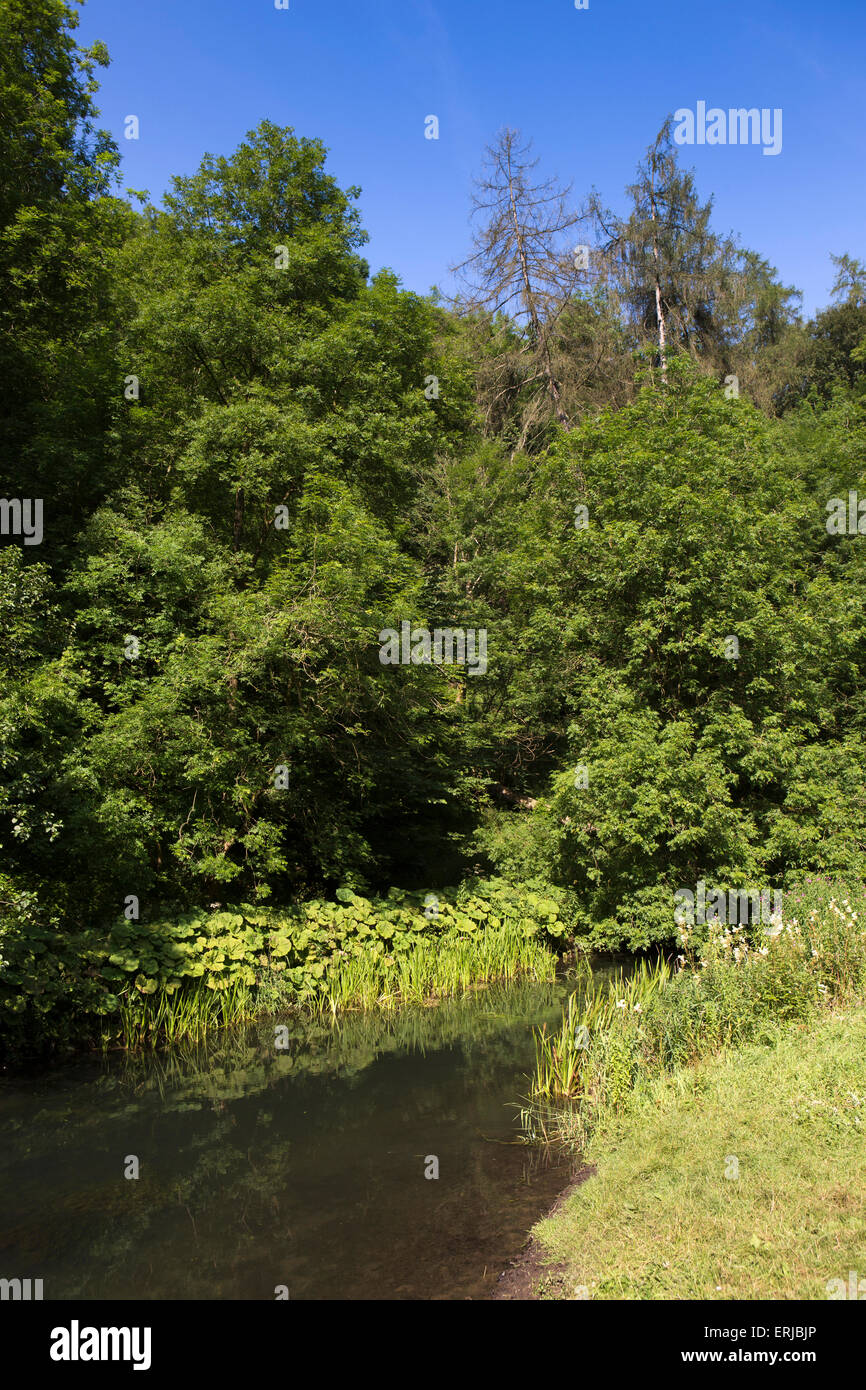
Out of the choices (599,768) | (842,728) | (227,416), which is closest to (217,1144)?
(599,768)

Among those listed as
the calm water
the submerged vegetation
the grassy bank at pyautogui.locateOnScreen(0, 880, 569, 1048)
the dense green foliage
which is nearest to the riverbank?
the submerged vegetation

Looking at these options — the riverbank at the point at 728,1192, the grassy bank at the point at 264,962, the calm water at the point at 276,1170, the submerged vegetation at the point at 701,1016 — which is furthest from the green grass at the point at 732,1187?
the grassy bank at the point at 264,962

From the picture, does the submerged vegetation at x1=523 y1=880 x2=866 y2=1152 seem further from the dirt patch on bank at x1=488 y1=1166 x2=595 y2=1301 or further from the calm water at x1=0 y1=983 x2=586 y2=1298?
the dirt patch on bank at x1=488 y1=1166 x2=595 y2=1301

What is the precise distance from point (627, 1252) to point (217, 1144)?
4.45 metres

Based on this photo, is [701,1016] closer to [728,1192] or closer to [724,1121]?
[724,1121]

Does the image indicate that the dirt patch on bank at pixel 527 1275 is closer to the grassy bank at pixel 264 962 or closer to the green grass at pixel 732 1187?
the green grass at pixel 732 1187

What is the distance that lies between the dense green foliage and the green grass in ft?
19.6

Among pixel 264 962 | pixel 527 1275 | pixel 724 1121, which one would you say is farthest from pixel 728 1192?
pixel 264 962

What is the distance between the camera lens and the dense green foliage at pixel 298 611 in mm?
11711

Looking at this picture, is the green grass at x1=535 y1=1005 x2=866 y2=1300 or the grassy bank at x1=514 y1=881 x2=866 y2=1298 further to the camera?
the grassy bank at x1=514 y1=881 x2=866 y2=1298

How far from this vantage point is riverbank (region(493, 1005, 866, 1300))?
4.14 meters

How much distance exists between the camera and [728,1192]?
15.9 ft

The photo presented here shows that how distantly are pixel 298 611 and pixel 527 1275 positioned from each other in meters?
9.44
